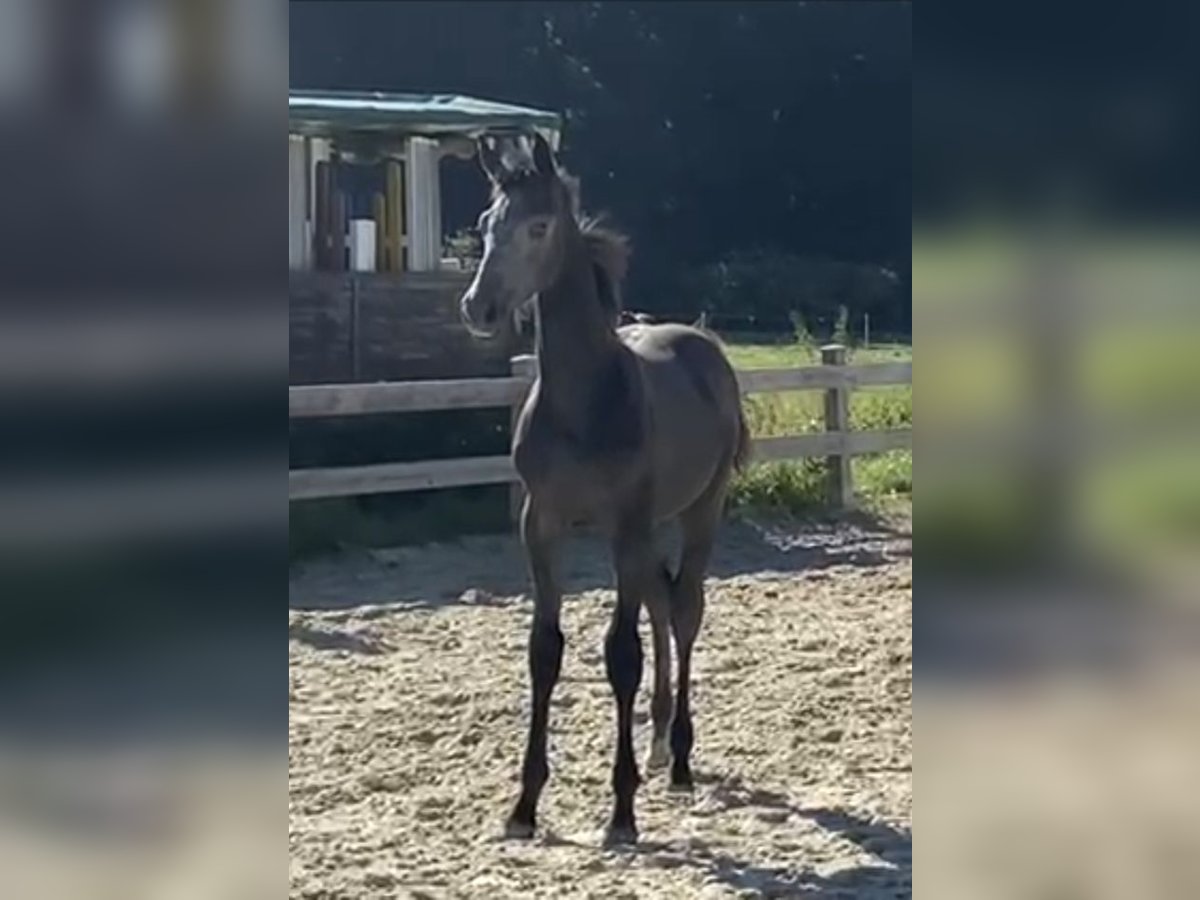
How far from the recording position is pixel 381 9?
32125mm

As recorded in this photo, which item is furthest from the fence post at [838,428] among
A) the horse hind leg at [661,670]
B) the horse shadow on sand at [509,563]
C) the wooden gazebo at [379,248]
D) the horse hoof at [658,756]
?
the horse hoof at [658,756]

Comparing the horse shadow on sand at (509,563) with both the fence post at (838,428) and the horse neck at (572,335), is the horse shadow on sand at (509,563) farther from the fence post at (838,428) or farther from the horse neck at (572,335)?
the horse neck at (572,335)

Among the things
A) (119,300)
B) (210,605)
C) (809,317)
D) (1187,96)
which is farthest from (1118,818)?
(809,317)

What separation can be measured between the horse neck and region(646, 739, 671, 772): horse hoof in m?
1.23

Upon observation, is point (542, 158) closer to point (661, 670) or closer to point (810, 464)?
point (661, 670)

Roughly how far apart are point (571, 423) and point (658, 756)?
1.24 m

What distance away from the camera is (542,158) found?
4.92 m

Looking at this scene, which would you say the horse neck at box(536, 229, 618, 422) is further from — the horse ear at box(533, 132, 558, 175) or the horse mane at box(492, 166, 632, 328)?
the horse ear at box(533, 132, 558, 175)

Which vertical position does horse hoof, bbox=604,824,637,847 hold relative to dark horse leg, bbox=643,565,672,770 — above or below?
below

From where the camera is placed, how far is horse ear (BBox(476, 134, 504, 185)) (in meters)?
4.96

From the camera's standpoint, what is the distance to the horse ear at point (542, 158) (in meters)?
4.89

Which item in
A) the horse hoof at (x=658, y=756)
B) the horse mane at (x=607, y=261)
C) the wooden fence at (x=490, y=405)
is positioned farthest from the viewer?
the wooden fence at (x=490, y=405)

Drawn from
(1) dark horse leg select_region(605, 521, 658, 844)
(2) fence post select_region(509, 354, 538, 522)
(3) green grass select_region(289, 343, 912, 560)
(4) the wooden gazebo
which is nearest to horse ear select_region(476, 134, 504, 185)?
(1) dark horse leg select_region(605, 521, 658, 844)

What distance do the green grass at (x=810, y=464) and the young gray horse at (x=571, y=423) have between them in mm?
4924
